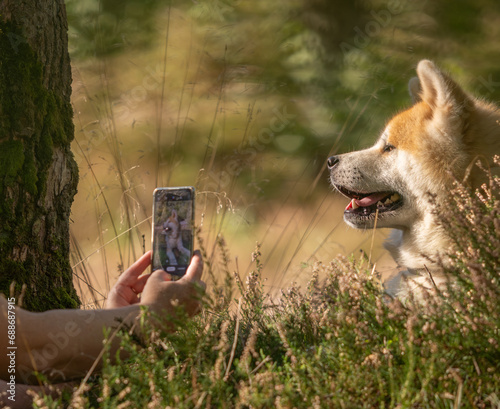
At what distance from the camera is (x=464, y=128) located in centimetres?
273

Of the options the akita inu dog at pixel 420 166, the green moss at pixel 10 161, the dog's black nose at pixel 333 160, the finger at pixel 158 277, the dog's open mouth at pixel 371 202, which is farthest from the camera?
the dog's black nose at pixel 333 160

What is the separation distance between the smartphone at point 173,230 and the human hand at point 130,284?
0.07 metres

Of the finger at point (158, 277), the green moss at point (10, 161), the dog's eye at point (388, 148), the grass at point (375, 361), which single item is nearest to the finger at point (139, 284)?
the finger at point (158, 277)

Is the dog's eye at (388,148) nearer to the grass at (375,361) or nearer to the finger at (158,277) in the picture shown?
the grass at (375,361)

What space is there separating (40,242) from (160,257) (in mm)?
645

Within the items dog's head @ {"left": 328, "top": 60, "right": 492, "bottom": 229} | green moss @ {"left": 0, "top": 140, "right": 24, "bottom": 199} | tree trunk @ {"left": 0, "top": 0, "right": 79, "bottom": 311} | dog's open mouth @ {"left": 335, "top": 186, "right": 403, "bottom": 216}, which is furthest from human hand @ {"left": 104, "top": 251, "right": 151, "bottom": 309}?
dog's open mouth @ {"left": 335, "top": 186, "right": 403, "bottom": 216}

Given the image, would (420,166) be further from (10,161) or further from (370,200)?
(10,161)

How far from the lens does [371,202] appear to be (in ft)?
9.82

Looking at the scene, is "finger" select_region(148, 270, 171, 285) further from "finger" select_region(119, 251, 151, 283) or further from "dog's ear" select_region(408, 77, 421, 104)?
"dog's ear" select_region(408, 77, 421, 104)

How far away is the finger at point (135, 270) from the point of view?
2096 millimetres

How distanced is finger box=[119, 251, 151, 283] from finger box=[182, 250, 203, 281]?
25 cm

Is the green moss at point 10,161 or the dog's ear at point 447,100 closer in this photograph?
the green moss at point 10,161

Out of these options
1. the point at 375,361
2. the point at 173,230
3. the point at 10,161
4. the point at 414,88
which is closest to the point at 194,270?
the point at 173,230

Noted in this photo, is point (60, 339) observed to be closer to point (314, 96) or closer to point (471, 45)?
point (314, 96)
